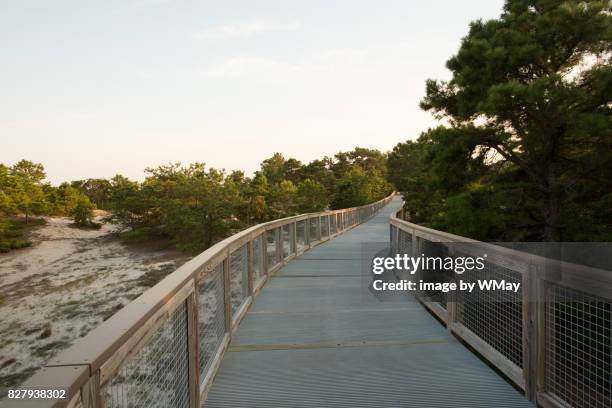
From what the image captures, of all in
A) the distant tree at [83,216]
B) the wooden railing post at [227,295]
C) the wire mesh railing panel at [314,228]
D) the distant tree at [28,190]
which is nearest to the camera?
the wooden railing post at [227,295]

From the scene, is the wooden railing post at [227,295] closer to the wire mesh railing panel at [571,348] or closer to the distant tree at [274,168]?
the wire mesh railing panel at [571,348]

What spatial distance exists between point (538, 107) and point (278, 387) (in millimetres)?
9715

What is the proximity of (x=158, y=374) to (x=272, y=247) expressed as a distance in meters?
6.09

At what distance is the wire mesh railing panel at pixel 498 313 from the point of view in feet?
10.1

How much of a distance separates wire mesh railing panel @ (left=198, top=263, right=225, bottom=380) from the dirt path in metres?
14.9

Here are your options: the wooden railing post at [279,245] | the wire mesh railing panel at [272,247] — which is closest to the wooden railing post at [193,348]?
the wire mesh railing panel at [272,247]

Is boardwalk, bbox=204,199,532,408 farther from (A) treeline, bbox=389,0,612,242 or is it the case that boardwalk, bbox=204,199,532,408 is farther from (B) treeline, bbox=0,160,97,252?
(B) treeline, bbox=0,160,97,252

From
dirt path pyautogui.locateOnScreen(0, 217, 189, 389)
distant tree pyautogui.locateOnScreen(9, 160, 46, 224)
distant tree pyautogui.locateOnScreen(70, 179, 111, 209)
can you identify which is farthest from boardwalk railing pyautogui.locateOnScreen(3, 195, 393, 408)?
distant tree pyautogui.locateOnScreen(70, 179, 111, 209)

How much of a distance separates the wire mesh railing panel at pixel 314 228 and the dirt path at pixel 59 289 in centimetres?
1159

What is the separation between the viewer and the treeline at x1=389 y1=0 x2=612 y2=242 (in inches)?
374

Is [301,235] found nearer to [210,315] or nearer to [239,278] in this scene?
[239,278]

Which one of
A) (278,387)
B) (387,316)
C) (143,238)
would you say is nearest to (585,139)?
(387,316)

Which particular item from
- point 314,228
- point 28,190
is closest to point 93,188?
point 28,190

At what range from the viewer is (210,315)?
136 inches
